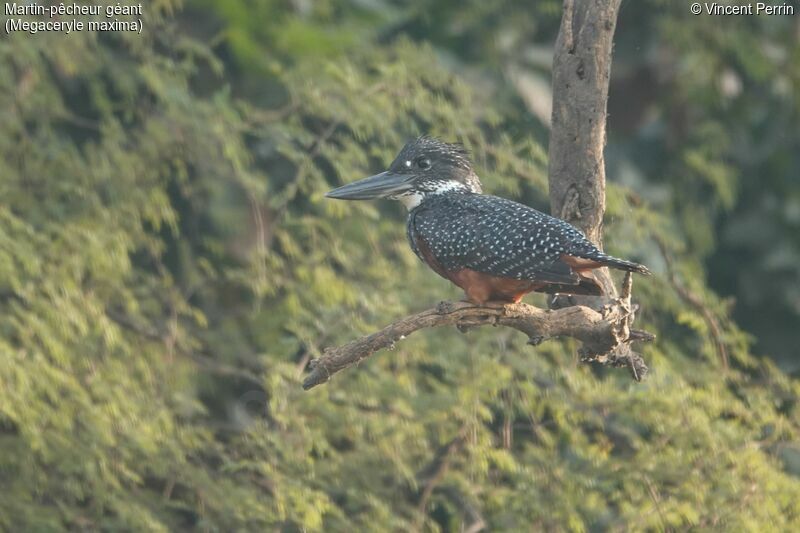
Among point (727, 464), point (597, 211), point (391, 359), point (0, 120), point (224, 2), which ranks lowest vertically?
point (727, 464)

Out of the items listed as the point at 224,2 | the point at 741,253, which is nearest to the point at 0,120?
the point at 224,2

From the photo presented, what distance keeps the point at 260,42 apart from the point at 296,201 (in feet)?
3.00

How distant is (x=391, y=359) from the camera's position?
648 centimetres

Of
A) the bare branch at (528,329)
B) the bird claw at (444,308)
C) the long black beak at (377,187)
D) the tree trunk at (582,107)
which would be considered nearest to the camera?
the bare branch at (528,329)

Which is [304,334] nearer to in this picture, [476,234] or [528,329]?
[476,234]

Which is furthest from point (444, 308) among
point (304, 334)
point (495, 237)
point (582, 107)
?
point (304, 334)

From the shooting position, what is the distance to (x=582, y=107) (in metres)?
4.63

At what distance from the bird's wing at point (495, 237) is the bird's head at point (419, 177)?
0.18 m

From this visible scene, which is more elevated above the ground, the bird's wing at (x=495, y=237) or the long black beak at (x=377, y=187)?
the long black beak at (x=377, y=187)

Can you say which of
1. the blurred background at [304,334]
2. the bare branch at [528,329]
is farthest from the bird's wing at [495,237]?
the blurred background at [304,334]

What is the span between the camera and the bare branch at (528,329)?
4.30 meters

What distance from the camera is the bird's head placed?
5.33m

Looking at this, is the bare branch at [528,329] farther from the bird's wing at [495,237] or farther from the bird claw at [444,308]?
the bird's wing at [495,237]

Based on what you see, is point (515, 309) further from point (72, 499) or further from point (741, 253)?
point (741, 253)
